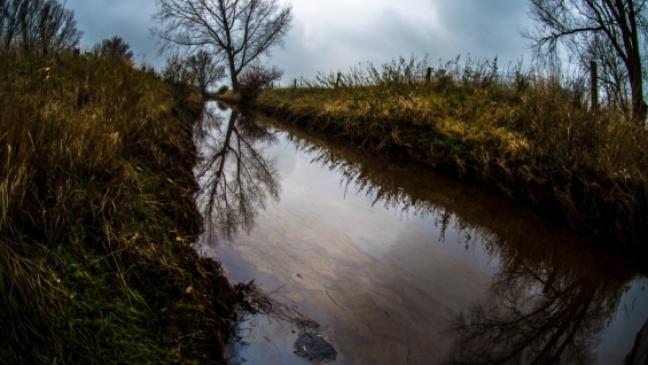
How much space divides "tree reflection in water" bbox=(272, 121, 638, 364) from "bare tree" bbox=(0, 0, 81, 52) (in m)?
3.67

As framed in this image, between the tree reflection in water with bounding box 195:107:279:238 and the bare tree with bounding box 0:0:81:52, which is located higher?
the bare tree with bounding box 0:0:81:52

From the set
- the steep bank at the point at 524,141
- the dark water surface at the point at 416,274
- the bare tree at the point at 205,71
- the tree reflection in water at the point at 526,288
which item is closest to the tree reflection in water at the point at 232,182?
the dark water surface at the point at 416,274

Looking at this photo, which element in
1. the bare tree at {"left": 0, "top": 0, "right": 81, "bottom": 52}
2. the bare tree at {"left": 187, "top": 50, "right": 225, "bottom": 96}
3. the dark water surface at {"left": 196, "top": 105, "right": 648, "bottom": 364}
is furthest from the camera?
the bare tree at {"left": 187, "top": 50, "right": 225, "bottom": 96}

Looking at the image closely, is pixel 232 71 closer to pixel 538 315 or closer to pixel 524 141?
pixel 524 141

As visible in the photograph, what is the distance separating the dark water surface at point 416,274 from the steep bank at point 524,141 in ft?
1.29

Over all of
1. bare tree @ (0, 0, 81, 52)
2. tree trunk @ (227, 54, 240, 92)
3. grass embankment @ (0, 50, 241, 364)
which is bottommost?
grass embankment @ (0, 50, 241, 364)

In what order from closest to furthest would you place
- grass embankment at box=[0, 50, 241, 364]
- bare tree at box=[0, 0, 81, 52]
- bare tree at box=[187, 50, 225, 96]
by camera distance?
grass embankment at box=[0, 50, 241, 364], bare tree at box=[0, 0, 81, 52], bare tree at box=[187, 50, 225, 96]

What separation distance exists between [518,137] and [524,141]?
0.29 meters

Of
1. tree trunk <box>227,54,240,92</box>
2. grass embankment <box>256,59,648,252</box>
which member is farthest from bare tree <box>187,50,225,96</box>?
grass embankment <box>256,59,648,252</box>

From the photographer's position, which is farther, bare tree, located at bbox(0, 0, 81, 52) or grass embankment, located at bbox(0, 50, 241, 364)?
bare tree, located at bbox(0, 0, 81, 52)

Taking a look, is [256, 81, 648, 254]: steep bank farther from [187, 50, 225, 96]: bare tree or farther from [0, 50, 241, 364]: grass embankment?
[187, 50, 225, 96]: bare tree

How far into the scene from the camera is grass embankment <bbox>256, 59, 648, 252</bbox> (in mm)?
4316

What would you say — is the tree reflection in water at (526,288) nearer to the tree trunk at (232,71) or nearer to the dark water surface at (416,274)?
the dark water surface at (416,274)

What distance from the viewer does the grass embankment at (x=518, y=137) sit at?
4.32 m
